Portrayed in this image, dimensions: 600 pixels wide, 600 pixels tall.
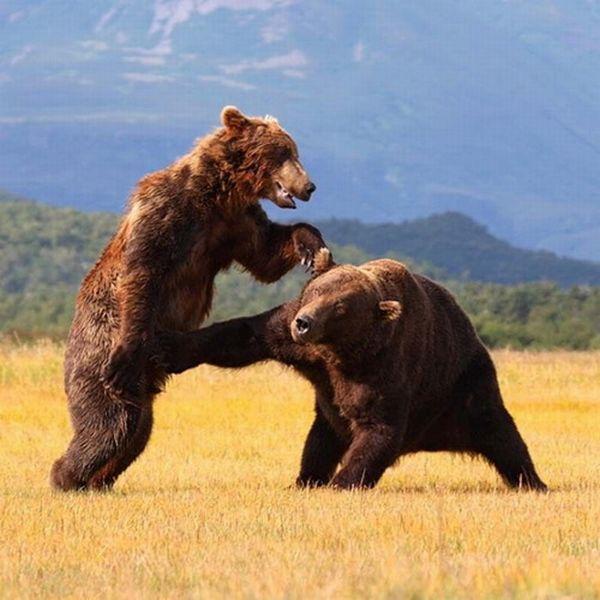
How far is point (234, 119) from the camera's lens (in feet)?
29.1

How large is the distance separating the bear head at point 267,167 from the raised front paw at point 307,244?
144 millimetres

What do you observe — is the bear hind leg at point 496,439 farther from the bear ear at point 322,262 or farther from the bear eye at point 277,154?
the bear eye at point 277,154

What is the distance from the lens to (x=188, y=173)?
8.73 meters

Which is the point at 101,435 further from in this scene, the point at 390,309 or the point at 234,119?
the point at 234,119

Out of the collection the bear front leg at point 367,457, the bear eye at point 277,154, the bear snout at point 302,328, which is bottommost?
the bear front leg at point 367,457

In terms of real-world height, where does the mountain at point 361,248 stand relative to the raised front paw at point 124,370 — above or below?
below

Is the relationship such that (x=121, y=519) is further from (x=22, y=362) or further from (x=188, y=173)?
(x=22, y=362)

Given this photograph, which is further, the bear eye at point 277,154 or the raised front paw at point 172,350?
the bear eye at point 277,154

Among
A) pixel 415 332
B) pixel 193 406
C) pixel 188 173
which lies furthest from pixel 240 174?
pixel 193 406

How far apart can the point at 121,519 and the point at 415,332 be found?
2162mm

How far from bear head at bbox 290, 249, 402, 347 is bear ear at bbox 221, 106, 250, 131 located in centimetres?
83

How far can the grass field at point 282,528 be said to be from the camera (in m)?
5.41

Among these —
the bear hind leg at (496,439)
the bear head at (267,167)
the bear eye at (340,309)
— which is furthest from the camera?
the bear hind leg at (496,439)

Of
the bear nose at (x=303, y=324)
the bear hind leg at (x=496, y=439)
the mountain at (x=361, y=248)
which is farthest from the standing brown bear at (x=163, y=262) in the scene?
the mountain at (x=361, y=248)
